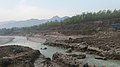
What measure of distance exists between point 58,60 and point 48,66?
517 cm

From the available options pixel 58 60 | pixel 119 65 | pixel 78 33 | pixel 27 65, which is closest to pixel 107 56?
pixel 119 65

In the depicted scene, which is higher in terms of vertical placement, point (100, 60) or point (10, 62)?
point (10, 62)

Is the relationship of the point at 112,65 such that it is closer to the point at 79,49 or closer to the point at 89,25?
the point at 79,49

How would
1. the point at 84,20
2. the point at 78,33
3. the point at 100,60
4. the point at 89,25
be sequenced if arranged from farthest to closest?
the point at 84,20
the point at 89,25
the point at 78,33
the point at 100,60

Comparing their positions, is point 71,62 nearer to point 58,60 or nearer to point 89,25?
point 58,60

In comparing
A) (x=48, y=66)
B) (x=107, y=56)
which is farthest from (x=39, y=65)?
(x=107, y=56)

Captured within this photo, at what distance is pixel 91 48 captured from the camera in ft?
192

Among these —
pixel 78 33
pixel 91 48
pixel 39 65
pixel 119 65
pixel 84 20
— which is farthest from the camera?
pixel 84 20

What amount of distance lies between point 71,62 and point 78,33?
73465mm

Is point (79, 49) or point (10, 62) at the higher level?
point (10, 62)

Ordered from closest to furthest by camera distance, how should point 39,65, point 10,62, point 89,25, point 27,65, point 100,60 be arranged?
point 27,65 < point 10,62 < point 39,65 < point 100,60 < point 89,25

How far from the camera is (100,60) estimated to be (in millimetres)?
45781

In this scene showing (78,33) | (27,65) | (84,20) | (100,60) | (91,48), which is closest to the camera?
(27,65)

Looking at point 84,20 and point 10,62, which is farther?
point 84,20
